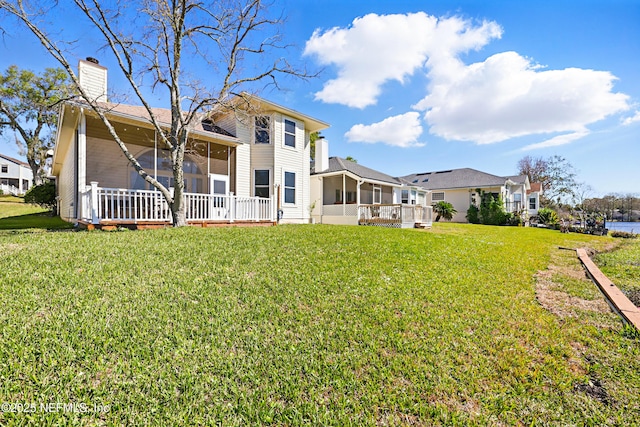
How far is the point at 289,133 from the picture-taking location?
46.9 feet

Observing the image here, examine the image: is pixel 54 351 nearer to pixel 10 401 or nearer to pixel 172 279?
pixel 10 401

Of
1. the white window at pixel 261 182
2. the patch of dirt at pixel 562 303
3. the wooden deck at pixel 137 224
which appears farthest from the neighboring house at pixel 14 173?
the patch of dirt at pixel 562 303

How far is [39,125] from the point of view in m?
32.1

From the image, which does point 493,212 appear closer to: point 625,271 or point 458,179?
point 458,179

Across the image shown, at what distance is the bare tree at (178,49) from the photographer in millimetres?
7852

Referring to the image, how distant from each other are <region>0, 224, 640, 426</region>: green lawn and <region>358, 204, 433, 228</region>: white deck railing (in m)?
10.2

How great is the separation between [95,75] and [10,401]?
13.8 meters

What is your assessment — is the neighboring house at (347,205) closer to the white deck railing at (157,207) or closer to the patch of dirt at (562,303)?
the white deck railing at (157,207)

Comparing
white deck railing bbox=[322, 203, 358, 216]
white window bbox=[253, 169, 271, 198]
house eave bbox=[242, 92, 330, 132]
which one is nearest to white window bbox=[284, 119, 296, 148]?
house eave bbox=[242, 92, 330, 132]

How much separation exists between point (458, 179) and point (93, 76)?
93.2 ft

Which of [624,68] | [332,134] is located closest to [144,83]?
[332,134]

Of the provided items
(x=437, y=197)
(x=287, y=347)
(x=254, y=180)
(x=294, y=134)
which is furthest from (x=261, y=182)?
(x=437, y=197)

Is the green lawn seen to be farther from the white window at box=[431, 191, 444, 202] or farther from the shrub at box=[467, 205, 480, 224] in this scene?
the white window at box=[431, 191, 444, 202]

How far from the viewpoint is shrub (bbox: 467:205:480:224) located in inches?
976
